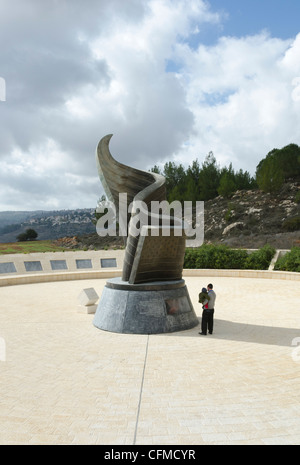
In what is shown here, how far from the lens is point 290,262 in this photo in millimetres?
19422

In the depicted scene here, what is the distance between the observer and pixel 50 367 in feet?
21.7

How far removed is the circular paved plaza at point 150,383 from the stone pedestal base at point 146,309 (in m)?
0.29

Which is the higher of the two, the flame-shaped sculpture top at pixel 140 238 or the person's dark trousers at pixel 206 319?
the flame-shaped sculpture top at pixel 140 238

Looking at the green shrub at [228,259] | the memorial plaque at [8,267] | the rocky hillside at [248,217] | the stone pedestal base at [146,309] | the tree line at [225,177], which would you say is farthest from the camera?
the tree line at [225,177]

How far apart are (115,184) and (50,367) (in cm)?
490

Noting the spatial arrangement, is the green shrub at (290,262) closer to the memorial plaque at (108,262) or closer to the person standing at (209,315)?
the memorial plaque at (108,262)

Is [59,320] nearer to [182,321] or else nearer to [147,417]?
[182,321]

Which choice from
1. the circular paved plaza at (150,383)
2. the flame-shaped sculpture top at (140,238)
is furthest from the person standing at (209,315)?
the flame-shaped sculpture top at (140,238)

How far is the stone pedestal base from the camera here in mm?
8633

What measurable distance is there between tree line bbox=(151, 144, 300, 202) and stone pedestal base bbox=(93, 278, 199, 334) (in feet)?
164

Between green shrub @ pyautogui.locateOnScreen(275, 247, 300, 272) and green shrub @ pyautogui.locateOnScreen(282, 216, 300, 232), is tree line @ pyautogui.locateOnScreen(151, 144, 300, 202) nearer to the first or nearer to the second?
green shrub @ pyautogui.locateOnScreen(282, 216, 300, 232)

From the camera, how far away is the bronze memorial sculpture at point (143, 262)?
8727 millimetres
